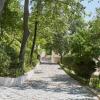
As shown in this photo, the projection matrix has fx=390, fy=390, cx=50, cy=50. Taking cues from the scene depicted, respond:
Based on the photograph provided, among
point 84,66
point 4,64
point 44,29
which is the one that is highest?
point 44,29

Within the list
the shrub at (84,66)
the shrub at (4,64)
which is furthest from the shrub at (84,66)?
the shrub at (4,64)

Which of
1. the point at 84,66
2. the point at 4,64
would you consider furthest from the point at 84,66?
the point at 4,64

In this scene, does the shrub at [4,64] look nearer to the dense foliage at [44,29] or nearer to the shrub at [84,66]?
the dense foliage at [44,29]

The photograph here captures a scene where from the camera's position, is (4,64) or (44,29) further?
(44,29)

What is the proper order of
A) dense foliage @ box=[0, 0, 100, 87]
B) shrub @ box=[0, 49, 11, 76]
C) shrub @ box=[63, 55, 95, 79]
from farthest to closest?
shrub @ box=[63, 55, 95, 79] → dense foliage @ box=[0, 0, 100, 87] → shrub @ box=[0, 49, 11, 76]

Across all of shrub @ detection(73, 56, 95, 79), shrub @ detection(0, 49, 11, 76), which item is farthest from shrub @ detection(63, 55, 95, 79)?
shrub @ detection(0, 49, 11, 76)

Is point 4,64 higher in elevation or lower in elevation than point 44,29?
lower

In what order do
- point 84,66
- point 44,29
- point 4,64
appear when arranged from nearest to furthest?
point 4,64
point 84,66
point 44,29

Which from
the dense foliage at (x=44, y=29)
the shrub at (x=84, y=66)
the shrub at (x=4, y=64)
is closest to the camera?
the shrub at (x=4, y=64)

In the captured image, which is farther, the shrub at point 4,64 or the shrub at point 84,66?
the shrub at point 84,66

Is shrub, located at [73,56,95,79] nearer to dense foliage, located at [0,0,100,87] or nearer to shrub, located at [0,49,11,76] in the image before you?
dense foliage, located at [0,0,100,87]

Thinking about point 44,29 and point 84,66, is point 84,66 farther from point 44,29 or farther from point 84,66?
point 44,29

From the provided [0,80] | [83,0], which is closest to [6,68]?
[0,80]

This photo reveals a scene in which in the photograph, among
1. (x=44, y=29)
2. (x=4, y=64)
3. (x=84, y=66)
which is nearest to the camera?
(x=4, y=64)
